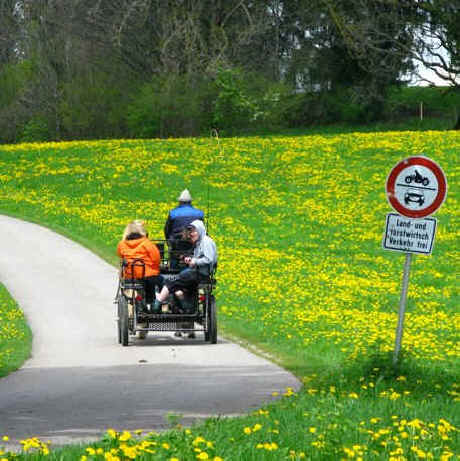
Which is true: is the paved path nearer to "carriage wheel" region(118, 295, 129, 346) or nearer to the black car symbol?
"carriage wheel" region(118, 295, 129, 346)

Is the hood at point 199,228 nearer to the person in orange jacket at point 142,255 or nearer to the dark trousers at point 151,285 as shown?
the person in orange jacket at point 142,255

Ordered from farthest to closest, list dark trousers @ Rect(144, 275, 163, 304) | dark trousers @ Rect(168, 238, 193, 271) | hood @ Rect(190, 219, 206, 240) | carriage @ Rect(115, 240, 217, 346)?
dark trousers @ Rect(168, 238, 193, 271), hood @ Rect(190, 219, 206, 240), dark trousers @ Rect(144, 275, 163, 304), carriage @ Rect(115, 240, 217, 346)

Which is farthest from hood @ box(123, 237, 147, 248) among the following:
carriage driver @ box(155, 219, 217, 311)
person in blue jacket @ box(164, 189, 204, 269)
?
person in blue jacket @ box(164, 189, 204, 269)

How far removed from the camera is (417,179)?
10648 millimetres

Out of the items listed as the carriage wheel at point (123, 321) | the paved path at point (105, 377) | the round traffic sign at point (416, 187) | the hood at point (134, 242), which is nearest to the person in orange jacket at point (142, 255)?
the hood at point (134, 242)

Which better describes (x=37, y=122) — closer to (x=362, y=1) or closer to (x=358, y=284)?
(x=362, y=1)

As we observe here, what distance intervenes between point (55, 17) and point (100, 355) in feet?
148

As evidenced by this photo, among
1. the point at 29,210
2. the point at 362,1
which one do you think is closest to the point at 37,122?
the point at 362,1

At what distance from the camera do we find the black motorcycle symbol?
10.6 meters

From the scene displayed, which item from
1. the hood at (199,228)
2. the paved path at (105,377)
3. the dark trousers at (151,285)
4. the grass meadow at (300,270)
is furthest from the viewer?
the hood at (199,228)

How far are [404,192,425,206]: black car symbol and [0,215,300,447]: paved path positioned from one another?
2.14 m

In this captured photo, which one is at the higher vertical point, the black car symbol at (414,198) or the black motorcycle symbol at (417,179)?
the black motorcycle symbol at (417,179)

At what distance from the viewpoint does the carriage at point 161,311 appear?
46.4 ft

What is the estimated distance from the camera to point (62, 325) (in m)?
16.1
